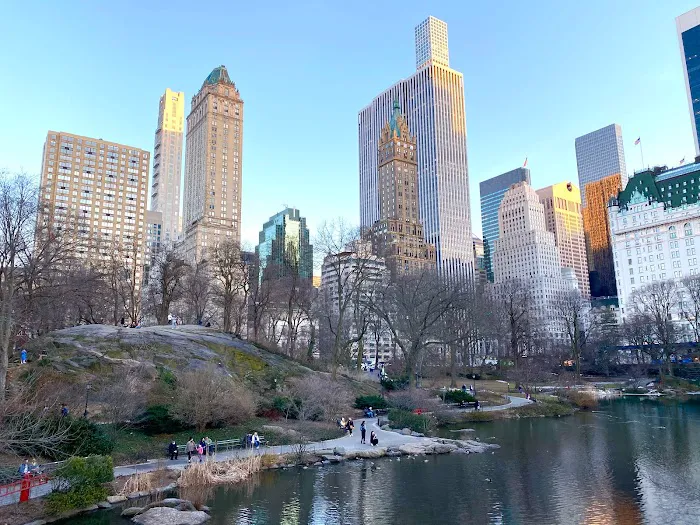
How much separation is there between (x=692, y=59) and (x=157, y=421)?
603 feet

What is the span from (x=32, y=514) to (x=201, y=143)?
178176 millimetres

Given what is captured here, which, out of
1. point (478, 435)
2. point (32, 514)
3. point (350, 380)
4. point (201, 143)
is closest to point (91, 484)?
point (32, 514)

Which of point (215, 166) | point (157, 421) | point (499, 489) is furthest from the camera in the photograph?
point (215, 166)

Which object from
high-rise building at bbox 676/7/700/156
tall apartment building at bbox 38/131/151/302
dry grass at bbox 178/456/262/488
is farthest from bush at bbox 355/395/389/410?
high-rise building at bbox 676/7/700/156

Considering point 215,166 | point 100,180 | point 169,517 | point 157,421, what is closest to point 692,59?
point 215,166

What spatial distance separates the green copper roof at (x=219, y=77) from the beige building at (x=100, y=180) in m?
42.8

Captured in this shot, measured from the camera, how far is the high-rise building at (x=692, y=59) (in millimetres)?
157750

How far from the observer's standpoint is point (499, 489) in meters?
23.1

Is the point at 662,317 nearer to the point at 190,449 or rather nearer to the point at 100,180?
the point at 190,449

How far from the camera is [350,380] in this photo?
52.0m

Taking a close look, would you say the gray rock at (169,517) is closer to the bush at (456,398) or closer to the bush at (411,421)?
the bush at (411,421)

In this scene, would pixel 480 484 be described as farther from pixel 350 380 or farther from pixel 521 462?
pixel 350 380

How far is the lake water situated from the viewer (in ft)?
63.0

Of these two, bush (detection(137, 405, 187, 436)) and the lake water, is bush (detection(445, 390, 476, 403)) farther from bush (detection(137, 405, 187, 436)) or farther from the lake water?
bush (detection(137, 405, 187, 436))
